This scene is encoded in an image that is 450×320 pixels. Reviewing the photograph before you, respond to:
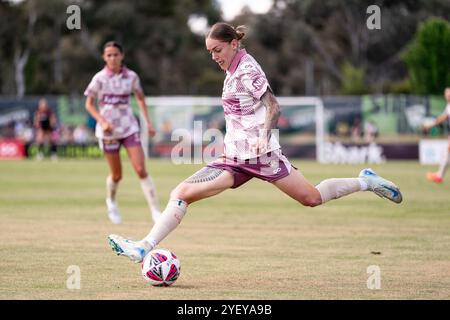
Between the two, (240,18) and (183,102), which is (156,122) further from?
(240,18)

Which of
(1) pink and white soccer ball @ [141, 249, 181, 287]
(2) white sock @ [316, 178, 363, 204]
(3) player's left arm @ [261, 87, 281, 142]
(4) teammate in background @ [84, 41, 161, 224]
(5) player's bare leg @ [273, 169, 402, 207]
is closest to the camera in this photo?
(1) pink and white soccer ball @ [141, 249, 181, 287]

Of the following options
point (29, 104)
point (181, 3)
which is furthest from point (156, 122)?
point (181, 3)

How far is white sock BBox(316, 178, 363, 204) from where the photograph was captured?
32.4 feet

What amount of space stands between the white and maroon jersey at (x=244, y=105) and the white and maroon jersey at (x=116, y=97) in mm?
5855

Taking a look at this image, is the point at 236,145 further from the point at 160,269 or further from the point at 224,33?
the point at 160,269

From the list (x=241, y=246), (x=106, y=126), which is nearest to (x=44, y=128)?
(x=106, y=126)

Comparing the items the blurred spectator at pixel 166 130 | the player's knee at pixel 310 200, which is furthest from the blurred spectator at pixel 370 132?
the player's knee at pixel 310 200

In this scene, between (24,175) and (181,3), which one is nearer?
(24,175)

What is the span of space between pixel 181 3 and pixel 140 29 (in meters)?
5.54

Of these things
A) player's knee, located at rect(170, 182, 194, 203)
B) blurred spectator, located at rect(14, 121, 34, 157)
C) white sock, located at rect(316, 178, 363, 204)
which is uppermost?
player's knee, located at rect(170, 182, 194, 203)

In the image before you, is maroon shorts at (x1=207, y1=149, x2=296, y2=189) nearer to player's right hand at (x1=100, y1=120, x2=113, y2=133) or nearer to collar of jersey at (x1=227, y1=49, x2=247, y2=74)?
collar of jersey at (x1=227, y1=49, x2=247, y2=74)

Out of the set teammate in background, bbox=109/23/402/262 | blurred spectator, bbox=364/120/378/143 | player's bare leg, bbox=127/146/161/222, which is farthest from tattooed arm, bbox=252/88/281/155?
blurred spectator, bbox=364/120/378/143

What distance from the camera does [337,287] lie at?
Answer: 352 inches

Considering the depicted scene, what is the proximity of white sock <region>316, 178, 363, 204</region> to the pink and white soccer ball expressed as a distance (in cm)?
179
